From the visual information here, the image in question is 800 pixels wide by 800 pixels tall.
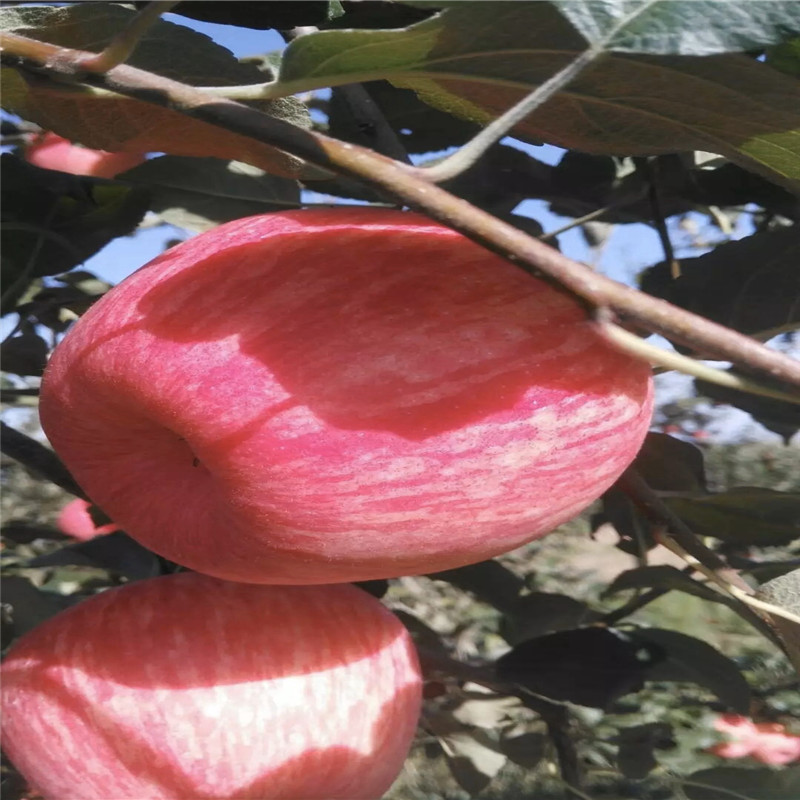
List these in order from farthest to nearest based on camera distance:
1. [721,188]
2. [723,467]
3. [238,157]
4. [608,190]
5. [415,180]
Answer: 1. [723,467]
2. [608,190]
3. [721,188]
4. [238,157]
5. [415,180]

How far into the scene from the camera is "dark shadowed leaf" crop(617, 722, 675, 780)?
1209 mm

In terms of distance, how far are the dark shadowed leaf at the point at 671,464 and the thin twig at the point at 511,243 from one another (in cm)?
48

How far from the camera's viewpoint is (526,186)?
871 millimetres

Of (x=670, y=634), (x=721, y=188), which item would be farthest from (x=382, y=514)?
(x=670, y=634)

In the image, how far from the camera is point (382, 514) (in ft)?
1.39

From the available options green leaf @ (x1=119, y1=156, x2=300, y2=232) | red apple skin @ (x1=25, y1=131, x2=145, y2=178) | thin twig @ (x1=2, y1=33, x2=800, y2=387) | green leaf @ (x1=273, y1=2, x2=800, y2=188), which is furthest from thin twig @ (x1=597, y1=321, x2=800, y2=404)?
red apple skin @ (x1=25, y1=131, x2=145, y2=178)

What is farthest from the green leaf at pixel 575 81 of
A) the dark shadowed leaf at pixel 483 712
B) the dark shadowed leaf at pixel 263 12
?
the dark shadowed leaf at pixel 483 712

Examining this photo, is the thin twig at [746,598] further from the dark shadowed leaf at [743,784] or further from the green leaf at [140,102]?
the green leaf at [140,102]

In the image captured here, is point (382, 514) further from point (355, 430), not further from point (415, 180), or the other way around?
point (415, 180)

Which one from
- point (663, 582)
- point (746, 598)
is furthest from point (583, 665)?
point (746, 598)

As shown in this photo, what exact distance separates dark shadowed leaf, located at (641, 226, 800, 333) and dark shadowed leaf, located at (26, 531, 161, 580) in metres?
0.56

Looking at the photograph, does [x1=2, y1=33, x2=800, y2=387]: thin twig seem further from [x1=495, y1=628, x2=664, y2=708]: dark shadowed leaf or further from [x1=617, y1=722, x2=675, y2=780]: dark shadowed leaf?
[x1=617, y1=722, x2=675, y2=780]: dark shadowed leaf

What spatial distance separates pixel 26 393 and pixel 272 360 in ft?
2.01

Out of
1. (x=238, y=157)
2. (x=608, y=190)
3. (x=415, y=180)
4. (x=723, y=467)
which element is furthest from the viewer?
(x=723, y=467)
